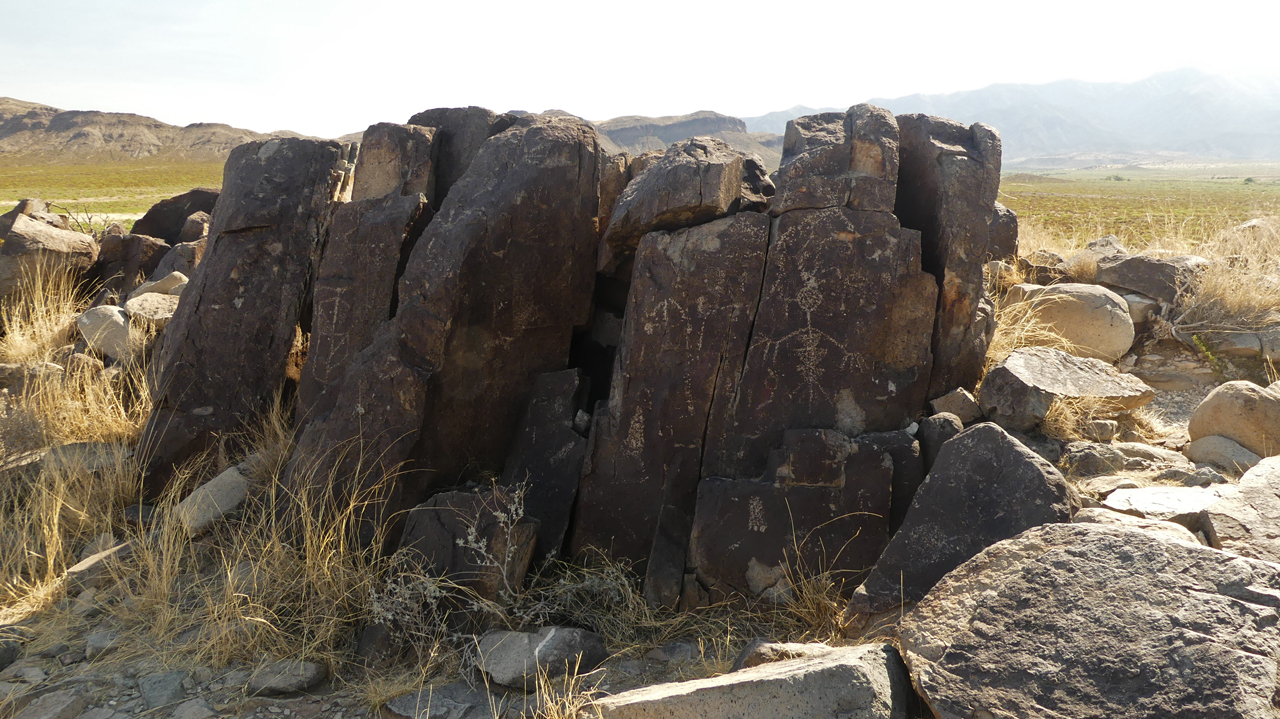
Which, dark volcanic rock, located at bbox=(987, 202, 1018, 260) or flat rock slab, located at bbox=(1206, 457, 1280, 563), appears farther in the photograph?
dark volcanic rock, located at bbox=(987, 202, 1018, 260)

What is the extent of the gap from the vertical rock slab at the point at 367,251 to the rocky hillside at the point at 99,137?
335ft

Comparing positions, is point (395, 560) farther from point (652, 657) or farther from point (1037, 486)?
point (1037, 486)

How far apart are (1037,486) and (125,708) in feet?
13.8

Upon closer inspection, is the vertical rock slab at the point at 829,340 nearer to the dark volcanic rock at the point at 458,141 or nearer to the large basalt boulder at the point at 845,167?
the large basalt boulder at the point at 845,167

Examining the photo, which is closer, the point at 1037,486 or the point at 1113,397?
the point at 1037,486

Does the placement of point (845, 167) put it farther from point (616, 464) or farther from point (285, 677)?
point (285, 677)

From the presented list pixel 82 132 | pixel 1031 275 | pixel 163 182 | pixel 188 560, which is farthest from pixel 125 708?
pixel 82 132

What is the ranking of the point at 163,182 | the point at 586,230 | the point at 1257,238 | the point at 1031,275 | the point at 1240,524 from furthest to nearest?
the point at 163,182
the point at 1257,238
the point at 1031,275
the point at 586,230
the point at 1240,524

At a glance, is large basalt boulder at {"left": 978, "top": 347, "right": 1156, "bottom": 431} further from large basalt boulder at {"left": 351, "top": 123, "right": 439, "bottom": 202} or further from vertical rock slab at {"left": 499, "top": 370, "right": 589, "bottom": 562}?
large basalt boulder at {"left": 351, "top": 123, "right": 439, "bottom": 202}

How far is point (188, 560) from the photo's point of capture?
15.5ft

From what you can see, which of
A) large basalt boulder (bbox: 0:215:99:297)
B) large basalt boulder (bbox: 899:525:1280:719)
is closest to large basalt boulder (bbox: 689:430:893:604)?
large basalt boulder (bbox: 899:525:1280:719)

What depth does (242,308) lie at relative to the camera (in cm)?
568

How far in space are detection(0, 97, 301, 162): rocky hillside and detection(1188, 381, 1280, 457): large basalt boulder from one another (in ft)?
346

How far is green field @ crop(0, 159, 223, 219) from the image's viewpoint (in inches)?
1617
